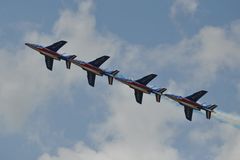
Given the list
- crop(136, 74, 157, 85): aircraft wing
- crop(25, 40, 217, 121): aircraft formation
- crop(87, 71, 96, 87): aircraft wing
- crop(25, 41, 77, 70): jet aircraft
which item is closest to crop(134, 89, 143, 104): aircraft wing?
crop(25, 40, 217, 121): aircraft formation

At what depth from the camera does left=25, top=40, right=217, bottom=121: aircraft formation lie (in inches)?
6206

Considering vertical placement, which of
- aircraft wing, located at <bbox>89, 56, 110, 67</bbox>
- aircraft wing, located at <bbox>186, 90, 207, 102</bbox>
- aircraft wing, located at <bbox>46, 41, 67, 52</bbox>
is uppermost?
aircraft wing, located at <bbox>46, 41, 67, 52</bbox>

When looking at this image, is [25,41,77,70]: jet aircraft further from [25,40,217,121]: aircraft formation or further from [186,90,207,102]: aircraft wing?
[186,90,207,102]: aircraft wing

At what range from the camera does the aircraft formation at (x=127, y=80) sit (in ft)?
517

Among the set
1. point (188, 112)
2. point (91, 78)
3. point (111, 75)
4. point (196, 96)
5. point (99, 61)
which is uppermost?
point (99, 61)

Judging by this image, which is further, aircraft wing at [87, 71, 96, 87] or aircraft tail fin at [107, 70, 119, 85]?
aircraft wing at [87, 71, 96, 87]

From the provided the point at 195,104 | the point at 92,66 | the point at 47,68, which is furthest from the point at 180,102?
the point at 47,68

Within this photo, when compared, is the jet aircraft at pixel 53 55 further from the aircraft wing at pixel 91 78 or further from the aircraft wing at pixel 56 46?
the aircraft wing at pixel 91 78

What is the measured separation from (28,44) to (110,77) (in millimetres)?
27278

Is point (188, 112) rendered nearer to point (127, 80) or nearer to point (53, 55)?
point (127, 80)

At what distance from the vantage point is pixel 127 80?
527 feet

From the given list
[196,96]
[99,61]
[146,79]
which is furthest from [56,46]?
[196,96]

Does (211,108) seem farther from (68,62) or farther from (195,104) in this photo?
(68,62)

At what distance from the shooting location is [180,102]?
159875mm
